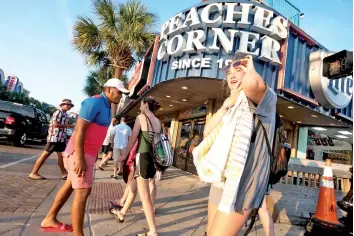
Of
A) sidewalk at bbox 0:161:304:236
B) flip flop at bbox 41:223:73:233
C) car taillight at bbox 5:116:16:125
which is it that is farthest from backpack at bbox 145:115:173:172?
car taillight at bbox 5:116:16:125

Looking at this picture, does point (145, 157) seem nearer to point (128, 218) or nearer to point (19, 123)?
point (128, 218)

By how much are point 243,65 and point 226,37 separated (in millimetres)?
5729

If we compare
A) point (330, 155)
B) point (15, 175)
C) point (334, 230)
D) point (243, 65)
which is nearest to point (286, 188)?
point (334, 230)

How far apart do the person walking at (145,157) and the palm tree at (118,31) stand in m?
9.99

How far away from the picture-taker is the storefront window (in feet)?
42.5

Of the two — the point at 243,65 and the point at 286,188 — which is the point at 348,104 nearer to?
the point at 286,188

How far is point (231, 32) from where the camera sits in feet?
23.2

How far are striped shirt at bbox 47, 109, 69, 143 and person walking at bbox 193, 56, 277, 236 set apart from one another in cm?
509

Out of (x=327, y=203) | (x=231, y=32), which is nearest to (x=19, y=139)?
(x=231, y=32)

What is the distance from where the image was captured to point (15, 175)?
18.7 feet

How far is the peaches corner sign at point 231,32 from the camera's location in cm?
706

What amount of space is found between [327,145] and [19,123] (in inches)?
558

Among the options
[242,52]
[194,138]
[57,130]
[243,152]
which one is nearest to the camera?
[243,152]

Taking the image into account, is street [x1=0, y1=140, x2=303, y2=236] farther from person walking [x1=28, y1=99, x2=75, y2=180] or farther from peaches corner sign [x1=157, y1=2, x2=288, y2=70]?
peaches corner sign [x1=157, y1=2, x2=288, y2=70]
